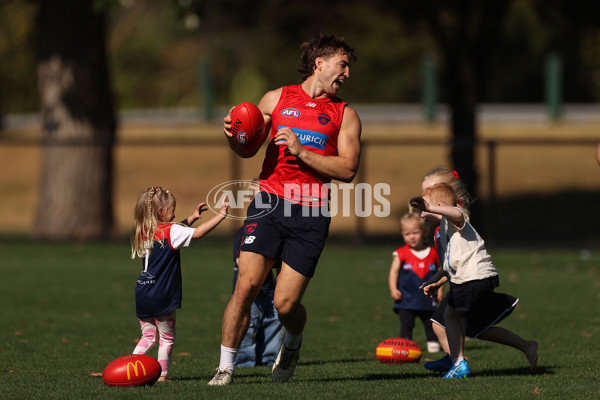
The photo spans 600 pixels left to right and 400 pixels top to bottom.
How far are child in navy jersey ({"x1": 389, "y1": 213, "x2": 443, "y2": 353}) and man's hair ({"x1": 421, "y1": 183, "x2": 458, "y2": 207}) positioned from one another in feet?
5.39

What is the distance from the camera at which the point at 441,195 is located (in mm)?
6852

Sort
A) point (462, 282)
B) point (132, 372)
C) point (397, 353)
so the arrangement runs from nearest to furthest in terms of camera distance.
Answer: point (132, 372) < point (462, 282) < point (397, 353)

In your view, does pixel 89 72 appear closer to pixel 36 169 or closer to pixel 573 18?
pixel 573 18

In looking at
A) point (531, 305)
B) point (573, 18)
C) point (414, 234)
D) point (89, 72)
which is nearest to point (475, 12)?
point (573, 18)

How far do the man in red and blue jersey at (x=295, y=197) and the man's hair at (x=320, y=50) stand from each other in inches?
0.4

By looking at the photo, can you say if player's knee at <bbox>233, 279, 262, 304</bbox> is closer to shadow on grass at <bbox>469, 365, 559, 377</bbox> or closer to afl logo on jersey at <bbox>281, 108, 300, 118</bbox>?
afl logo on jersey at <bbox>281, 108, 300, 118</bbox>

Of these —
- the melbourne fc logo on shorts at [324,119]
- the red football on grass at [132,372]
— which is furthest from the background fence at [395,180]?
the red football on grass at [132,372]

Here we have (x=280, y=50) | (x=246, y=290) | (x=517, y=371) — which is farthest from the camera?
(x=280, y=50)

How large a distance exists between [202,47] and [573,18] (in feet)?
114

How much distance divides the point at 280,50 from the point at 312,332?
56.3ft

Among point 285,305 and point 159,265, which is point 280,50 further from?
point 285,305

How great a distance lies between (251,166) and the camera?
30062 mm

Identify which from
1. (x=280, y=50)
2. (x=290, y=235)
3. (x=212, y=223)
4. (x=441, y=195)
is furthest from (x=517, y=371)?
(x=280, y=50)

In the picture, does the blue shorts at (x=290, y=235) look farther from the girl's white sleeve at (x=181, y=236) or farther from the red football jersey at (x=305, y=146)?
the girl's white sleeve at (x=181, y=236)
